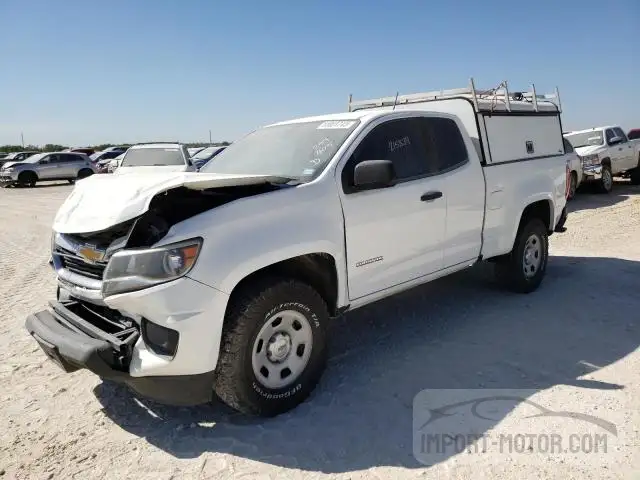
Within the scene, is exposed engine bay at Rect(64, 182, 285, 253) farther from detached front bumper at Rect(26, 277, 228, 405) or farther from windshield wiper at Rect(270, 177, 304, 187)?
detached front bumper at Rect(26, 277, 228, 405)

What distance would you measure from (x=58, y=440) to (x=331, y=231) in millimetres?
2142

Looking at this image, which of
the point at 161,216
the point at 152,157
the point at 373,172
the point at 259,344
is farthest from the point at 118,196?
the point at 152,157

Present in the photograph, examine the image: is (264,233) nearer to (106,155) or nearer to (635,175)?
(635,175)

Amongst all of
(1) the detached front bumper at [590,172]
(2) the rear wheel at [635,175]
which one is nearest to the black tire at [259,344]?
(1) the detached front bumper at [590,172]

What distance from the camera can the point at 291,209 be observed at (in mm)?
3459

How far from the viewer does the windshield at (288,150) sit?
13.1ft

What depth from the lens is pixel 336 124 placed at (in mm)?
4277

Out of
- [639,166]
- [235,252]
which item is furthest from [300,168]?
[639,166]

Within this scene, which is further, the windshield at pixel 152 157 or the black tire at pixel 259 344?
the windshield at pixel 152 157

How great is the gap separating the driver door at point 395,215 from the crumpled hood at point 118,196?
0.72 meters

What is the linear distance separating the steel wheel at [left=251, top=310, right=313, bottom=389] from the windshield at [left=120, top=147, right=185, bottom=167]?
37.1 feet

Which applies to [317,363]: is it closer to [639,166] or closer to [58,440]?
[58,440]

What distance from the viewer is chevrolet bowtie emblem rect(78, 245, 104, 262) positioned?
328cm

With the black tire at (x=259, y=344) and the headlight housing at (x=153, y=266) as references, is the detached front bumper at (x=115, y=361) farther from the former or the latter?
the headlight housing at (x=153, y=266)
